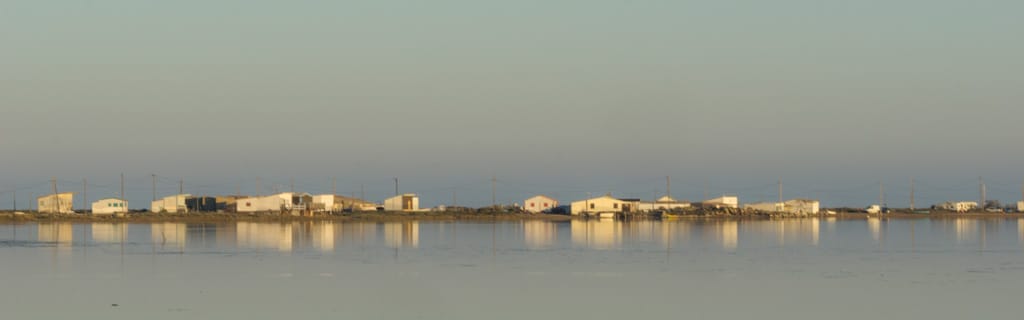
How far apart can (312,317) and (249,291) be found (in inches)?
217

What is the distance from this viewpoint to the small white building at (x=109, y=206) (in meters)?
106

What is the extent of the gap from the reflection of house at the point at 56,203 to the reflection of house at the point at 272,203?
14437 mm

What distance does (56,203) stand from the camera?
10706 cm

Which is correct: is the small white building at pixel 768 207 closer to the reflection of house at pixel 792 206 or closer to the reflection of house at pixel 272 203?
the reflection of house at pixel 792 206

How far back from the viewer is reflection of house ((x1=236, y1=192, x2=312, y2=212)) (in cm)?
10519

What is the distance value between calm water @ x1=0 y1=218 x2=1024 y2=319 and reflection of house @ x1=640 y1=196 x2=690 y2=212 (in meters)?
64.1

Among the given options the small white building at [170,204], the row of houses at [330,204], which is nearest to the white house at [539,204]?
the row of houses at [330,204]

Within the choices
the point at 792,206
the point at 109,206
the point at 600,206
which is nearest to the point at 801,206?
the point at 792,206

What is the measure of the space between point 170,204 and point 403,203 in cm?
2117

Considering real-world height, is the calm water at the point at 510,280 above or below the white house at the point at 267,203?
below

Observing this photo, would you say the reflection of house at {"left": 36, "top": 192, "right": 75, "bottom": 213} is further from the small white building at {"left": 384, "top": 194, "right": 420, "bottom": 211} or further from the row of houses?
the small white building at {"left": 384, "top": 194, "right": 420, "bottom": 211}

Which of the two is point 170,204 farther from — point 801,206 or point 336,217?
point 801,206

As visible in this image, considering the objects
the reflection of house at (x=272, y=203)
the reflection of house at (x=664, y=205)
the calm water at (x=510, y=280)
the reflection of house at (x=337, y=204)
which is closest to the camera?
the calm water at (x=510, y=280)

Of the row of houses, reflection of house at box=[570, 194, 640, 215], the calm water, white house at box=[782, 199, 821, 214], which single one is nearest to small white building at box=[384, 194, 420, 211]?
the row of houses
